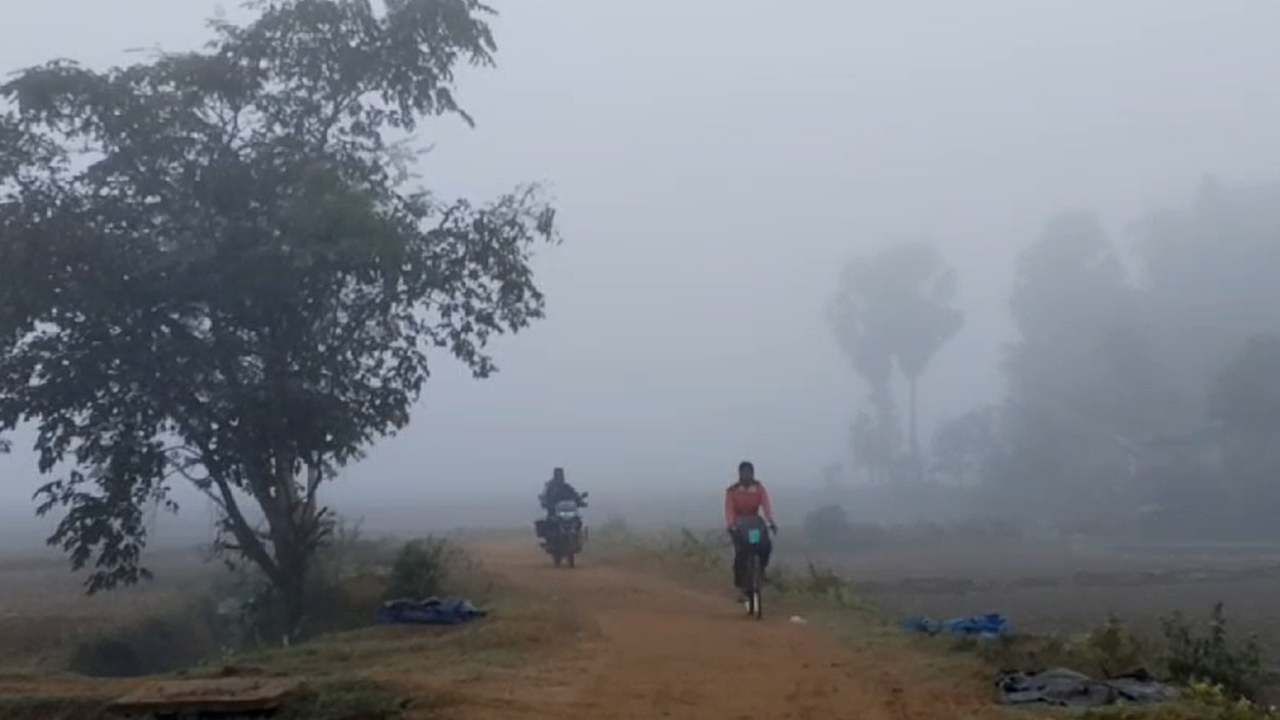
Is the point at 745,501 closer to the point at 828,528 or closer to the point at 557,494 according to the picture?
the point at 557,494

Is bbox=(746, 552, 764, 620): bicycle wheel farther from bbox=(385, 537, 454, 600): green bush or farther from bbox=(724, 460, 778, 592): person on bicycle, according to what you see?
bbox=(385, 537, 454, 600): green bush

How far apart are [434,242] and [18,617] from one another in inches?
311

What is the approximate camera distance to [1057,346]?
75.9 meters

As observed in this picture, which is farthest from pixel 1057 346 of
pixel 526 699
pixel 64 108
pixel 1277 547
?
pixel 526 699

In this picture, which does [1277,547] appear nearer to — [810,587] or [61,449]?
[810,587]

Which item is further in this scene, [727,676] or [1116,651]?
[1116,651]

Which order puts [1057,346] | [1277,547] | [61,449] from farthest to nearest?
1. [1057,346]
2. [1277,547]
3. [61,449]

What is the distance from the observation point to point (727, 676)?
14.1 m

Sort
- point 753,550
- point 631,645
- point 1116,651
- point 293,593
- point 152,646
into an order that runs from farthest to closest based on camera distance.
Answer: point 152,646
point 293,593
point 753,550
point 631,645
point 1116,651

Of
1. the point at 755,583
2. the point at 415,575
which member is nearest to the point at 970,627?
the point at 755,583

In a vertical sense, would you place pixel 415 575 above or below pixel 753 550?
below

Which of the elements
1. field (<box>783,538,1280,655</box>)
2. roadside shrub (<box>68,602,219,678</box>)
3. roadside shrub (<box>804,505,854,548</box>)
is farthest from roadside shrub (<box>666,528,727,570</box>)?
roadside shrub (<box>804,505,854,548</box>)

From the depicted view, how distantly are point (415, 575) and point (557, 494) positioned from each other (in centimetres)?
798

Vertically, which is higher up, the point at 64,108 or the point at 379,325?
the point at 64,108
